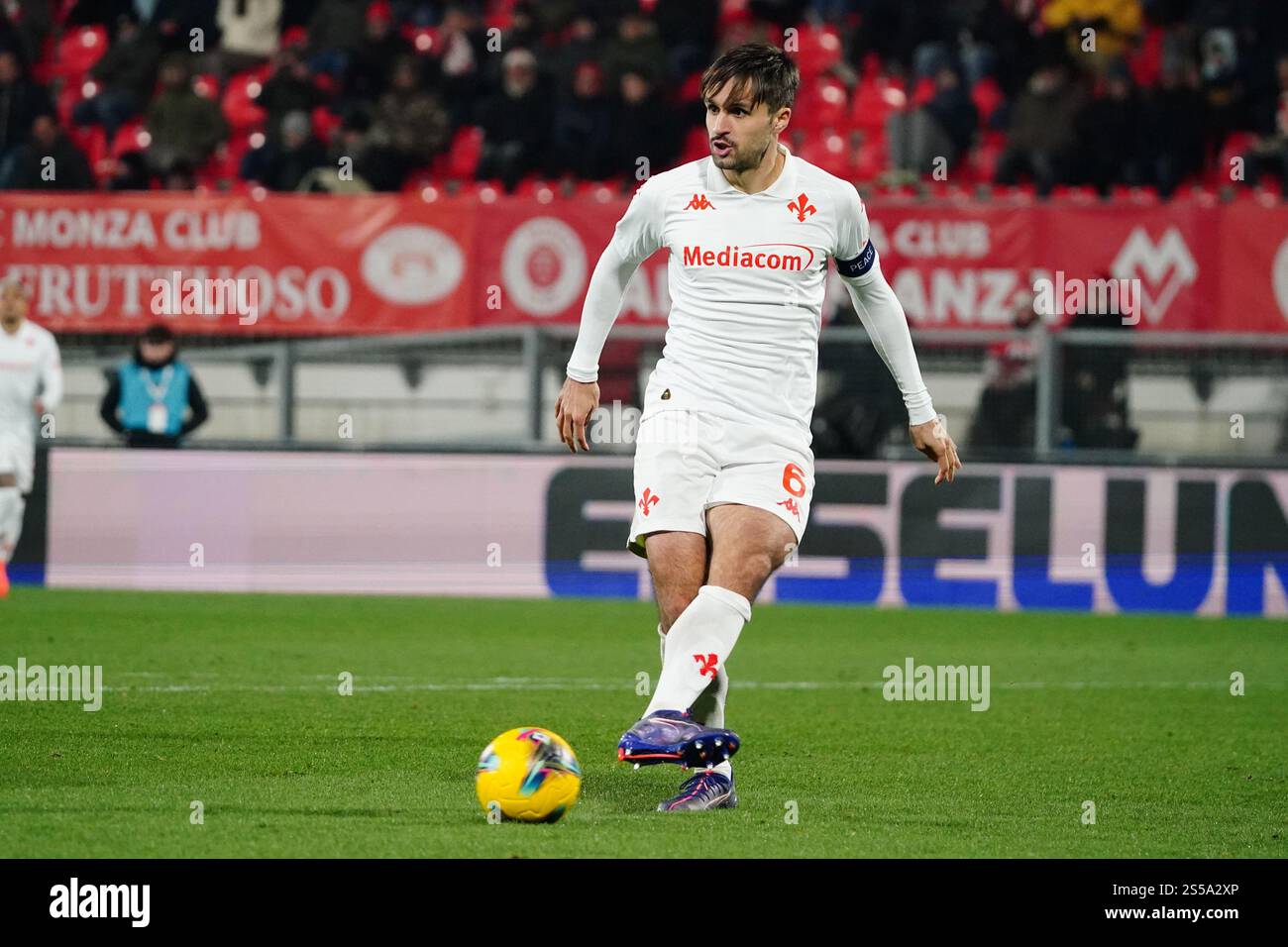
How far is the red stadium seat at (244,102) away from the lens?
19141 millimetres

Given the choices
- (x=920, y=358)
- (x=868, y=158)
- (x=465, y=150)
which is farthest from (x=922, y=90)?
(x=920, y=358)

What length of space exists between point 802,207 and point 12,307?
9.46 m

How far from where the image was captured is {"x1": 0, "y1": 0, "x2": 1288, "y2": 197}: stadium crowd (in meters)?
17.8

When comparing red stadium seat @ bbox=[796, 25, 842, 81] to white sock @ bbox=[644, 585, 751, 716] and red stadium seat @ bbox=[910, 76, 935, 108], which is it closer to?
red stadium seat @ bbox=[910, 76, 935, 108]

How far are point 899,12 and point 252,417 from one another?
8170mm

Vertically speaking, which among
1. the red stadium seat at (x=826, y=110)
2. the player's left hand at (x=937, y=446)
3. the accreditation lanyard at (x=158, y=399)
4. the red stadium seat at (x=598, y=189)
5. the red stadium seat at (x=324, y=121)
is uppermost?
the red stadium seat at (x=826, y=110)

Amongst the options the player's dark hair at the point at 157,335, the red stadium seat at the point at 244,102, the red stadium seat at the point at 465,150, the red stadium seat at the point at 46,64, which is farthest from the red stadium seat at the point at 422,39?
the player's dark hair at the point at 157,335

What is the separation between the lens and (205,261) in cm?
1574

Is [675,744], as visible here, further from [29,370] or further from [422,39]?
[422,39]

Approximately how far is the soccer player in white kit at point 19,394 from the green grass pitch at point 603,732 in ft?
2.32

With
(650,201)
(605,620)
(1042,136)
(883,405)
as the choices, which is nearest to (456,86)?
(1042,136)

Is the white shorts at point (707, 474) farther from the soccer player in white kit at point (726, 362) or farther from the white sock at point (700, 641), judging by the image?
the white sock at point (700, 641)

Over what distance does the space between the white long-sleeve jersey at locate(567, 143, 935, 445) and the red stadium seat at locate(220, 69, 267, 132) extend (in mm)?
13402
